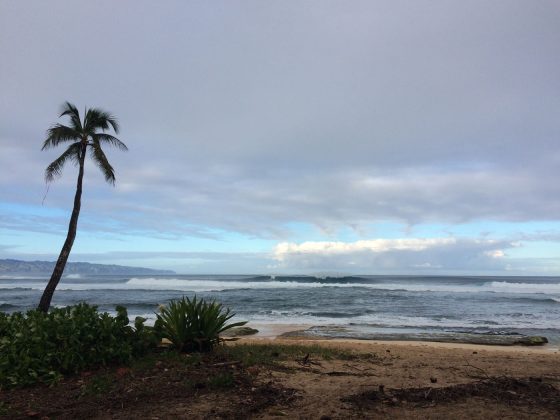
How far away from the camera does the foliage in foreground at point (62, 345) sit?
560cm

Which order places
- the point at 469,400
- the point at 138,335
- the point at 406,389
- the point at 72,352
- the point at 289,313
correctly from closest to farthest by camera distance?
the point at 469,400 → the point at 406,389 → the point at 72,352 → the point at 138,335 → the point at 289,313

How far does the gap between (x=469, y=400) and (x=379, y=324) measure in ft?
50.3

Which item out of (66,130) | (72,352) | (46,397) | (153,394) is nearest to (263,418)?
(153,394)

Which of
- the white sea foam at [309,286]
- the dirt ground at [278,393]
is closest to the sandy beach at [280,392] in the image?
the dirt ground at [278,393]

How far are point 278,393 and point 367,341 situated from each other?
32.3 feet

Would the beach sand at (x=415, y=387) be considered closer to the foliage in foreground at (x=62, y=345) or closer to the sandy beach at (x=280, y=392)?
the sandy beach at (x=280, y=392)

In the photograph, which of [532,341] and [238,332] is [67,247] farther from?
[532,341]

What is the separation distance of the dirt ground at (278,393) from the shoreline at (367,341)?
5733 millimetres

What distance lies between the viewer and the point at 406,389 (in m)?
5.28

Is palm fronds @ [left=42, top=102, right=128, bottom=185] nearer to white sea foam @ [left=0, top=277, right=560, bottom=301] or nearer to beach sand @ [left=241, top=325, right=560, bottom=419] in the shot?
beach sand @ [left=241, top=325, right=560, bottom=419]

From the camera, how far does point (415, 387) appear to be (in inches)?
214

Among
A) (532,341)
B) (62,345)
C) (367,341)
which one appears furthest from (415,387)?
(532,341)

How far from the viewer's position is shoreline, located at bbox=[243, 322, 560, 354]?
12.6 meters

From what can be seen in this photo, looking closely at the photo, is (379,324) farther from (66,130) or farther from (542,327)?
(66,130)
